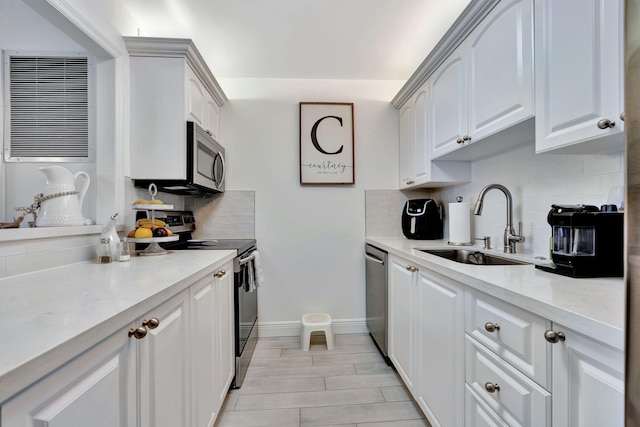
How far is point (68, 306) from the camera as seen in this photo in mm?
668

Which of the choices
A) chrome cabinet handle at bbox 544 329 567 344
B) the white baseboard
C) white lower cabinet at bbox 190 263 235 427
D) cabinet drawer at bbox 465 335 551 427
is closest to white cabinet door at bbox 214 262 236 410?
white lower cabinet at bbox 190 263 235 427

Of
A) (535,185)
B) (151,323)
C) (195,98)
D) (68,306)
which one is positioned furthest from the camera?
(195,98)

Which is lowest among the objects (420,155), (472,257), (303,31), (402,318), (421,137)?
(402,318)

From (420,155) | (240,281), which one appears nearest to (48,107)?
(240,281)

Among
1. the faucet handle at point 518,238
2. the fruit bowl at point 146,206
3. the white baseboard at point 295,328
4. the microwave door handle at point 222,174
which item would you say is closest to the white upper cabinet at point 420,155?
the faucet handle at point 518,238

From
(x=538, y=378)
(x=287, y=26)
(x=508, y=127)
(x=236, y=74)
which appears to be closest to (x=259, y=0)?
(x=287, y=26)

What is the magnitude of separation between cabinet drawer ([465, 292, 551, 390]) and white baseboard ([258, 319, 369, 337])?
5.58 ft

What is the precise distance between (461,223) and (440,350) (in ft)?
3.21

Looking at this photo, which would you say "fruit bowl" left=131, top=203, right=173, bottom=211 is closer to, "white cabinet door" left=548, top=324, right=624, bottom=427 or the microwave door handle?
the microwave door handle

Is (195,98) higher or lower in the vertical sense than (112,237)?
higher

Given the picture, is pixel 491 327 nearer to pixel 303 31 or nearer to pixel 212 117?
pixel 303 31

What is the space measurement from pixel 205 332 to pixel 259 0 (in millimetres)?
1918

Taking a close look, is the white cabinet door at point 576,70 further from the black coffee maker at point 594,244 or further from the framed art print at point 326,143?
the framed art print at point 326,143

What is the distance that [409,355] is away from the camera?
1.61m
